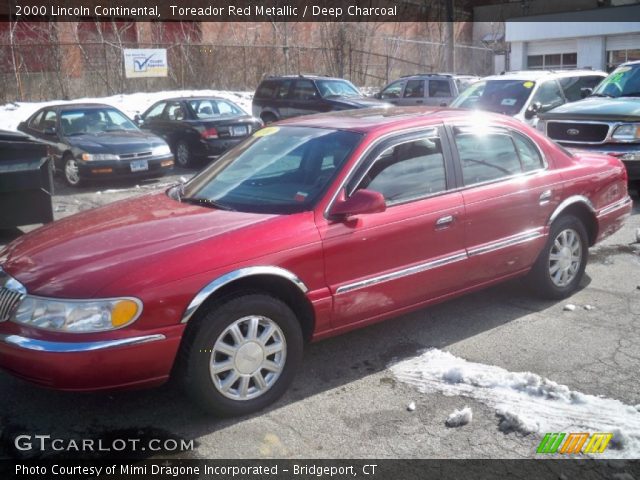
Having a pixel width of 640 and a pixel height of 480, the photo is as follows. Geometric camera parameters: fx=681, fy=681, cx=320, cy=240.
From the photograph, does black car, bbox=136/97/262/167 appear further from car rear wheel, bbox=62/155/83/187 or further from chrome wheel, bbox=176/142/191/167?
car rear wheel, bbox=62/155/83/187

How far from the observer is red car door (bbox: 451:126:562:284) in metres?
4.84

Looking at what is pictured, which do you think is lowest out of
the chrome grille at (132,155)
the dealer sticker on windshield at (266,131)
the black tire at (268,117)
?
the chrome grille at (132,155)

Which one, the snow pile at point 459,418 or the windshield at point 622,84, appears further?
the windshield at point 622,84

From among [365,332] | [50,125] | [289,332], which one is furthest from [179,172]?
[289,332]

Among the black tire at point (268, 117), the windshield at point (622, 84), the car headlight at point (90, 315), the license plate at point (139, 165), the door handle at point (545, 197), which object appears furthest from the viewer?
the black tire at point (268, 117)

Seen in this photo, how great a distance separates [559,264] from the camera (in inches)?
218

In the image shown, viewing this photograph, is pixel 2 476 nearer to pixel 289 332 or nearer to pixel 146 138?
pixel 289 332

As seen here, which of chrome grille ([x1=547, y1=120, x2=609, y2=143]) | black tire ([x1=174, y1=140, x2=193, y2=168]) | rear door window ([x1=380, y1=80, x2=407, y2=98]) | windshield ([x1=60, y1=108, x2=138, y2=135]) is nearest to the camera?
chrome grille ([x1=547, y1=120, x2=609, y2=143])

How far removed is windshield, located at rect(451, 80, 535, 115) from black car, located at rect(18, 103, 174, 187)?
555cm

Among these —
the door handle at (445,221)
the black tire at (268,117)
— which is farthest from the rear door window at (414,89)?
the door handle at (445,221)

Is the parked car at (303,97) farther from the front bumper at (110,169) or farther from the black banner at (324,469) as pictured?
the black banner at (324,469)

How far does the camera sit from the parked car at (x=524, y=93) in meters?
11.7

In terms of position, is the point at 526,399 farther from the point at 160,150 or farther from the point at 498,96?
the point at 160,150

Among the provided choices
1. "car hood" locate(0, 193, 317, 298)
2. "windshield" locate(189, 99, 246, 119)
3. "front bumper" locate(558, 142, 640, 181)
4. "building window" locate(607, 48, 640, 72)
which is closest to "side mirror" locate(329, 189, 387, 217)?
"car hood" locate(0, 193, 317, 298)
